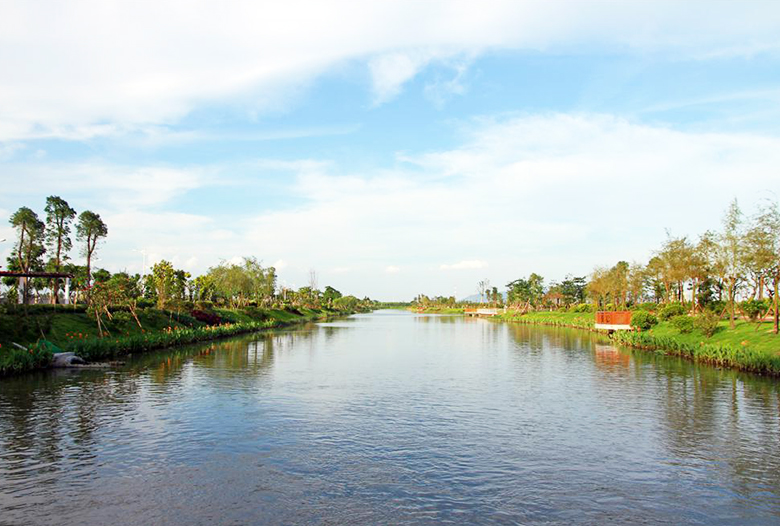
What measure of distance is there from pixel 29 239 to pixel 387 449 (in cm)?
5637

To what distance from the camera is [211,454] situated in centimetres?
1469

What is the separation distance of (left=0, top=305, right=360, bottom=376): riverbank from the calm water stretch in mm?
2220

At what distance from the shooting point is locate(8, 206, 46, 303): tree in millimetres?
54344

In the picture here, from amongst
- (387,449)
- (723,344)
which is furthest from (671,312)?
(387,449)

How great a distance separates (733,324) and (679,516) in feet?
111

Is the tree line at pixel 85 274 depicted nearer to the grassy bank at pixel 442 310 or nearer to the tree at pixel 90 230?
the tree at pixel 90 230

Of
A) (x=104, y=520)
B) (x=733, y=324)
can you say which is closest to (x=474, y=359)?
(x=733, y=324)

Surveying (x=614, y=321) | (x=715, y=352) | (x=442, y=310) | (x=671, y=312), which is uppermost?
(x=671, y=312)

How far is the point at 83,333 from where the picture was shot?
37250mm

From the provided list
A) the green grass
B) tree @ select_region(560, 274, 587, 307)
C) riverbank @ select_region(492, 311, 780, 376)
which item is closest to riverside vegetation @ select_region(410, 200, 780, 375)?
riverbank @ select_region(492, 311, 780, 376)

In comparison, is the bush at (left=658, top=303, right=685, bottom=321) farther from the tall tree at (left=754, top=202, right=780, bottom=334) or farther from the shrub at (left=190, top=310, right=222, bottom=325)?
the shrub at (left=190, top=310, right=222, bottom=325)

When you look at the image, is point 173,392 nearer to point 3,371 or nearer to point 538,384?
point 3,371

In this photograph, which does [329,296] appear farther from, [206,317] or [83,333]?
[83,333]

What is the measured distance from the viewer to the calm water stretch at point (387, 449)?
36.6ft
